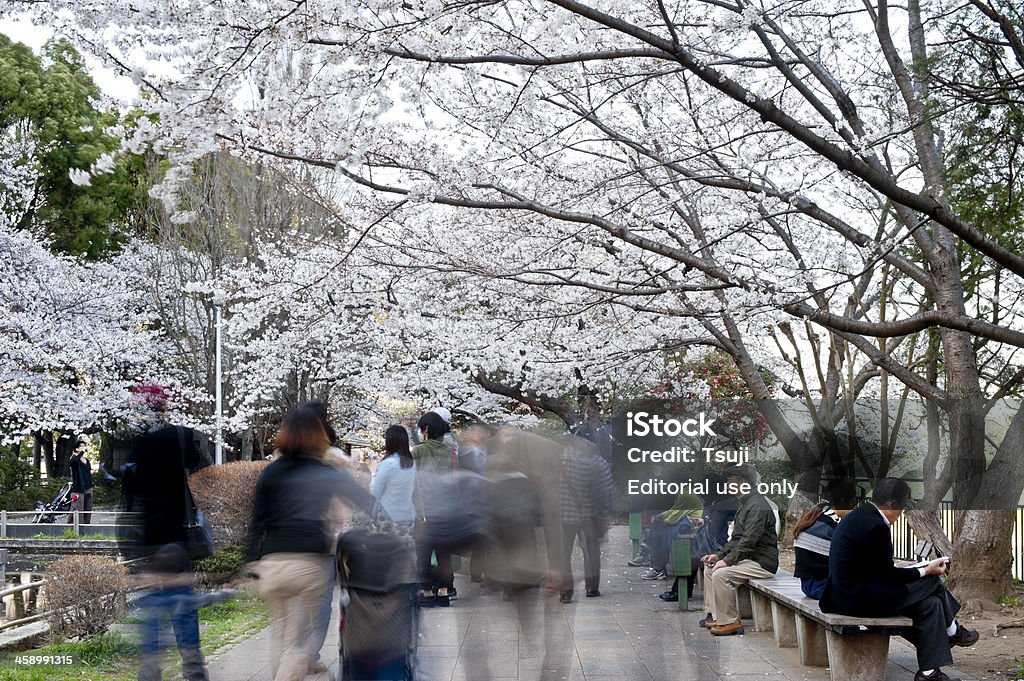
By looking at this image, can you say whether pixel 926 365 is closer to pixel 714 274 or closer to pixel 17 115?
pixel 714 274

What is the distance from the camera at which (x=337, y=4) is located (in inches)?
209

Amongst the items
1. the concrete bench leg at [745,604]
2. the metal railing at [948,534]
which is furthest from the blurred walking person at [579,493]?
the metal railing at [948,534]

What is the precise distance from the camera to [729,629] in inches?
351

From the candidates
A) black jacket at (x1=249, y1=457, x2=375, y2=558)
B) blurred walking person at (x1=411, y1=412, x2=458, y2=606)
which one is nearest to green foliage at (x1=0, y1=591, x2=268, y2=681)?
blurred walking person at (x1=411, y1=412, x2=458, y2=606)

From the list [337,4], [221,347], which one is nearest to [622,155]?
[337,4]

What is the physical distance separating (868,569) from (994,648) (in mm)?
2669

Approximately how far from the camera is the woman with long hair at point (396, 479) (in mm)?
8242

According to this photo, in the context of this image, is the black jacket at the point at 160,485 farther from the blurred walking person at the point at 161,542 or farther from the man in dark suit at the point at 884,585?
the man in dark suit at the point at 884,585

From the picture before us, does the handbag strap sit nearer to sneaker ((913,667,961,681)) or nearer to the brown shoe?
sneaker ((913,667,961,681))

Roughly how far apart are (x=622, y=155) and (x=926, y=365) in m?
4.67

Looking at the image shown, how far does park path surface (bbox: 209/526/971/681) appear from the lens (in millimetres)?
6480

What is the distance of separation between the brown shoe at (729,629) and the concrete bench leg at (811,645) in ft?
4.50

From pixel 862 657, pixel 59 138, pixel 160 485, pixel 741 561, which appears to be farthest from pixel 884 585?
pixel 59 138

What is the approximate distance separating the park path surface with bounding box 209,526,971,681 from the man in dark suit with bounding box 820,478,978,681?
0.62 m
